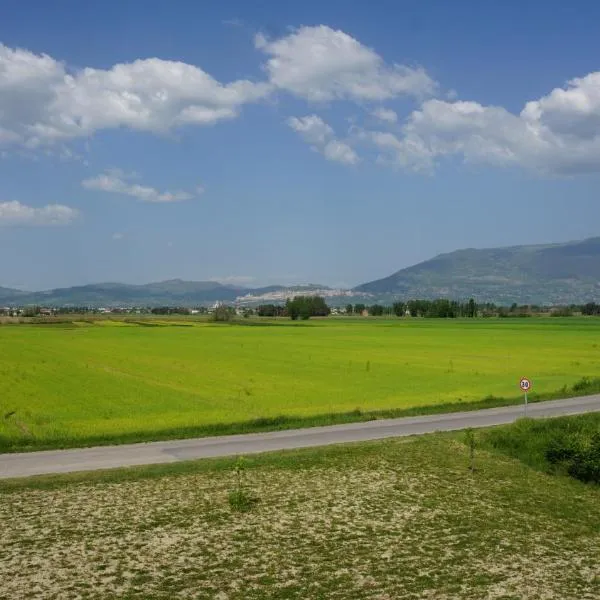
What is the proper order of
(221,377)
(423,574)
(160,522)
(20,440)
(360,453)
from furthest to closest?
(221,377) → (20,440) → (360,453) → (160,522) → (423,574)

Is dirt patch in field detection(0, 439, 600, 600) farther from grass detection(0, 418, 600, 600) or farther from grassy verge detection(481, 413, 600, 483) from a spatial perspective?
grassy verge detection(481, 413, 600, 483)

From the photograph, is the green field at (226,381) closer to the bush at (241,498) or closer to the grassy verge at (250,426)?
the grassy verge at (250,426)

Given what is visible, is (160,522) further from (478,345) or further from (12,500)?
(478,345)

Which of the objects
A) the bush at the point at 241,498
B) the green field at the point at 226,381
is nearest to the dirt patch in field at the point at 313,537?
the bush at the point at 241,498

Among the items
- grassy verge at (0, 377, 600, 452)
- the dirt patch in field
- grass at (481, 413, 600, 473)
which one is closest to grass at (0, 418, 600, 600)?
the dirt patch in field

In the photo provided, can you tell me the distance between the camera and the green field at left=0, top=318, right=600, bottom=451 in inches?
1217

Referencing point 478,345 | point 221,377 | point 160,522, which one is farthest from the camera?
point 478,345

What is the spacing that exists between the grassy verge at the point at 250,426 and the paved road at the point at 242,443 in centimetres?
68

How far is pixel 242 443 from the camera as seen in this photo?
2641cm

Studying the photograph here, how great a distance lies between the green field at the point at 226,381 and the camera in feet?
101

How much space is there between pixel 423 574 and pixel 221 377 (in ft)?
118

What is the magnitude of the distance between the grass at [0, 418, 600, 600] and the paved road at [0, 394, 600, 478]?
1.73m

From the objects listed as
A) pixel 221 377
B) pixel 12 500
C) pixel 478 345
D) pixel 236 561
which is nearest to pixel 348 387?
pixel 221 377

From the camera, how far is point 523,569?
44.7 feet
